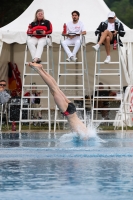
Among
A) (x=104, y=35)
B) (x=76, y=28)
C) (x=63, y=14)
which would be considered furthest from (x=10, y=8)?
(x=104, y=35)

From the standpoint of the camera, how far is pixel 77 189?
645 centimetres

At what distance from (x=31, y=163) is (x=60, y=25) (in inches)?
528

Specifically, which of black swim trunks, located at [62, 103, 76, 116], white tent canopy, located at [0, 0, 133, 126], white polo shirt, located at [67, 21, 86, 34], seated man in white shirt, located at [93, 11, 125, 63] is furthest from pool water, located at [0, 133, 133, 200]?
white tent canopy, located at [0, 0, 133, 126]

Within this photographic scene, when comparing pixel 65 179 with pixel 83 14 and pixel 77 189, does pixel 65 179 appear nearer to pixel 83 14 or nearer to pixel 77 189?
pixel 77 189

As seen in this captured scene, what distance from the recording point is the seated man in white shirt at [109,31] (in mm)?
18641

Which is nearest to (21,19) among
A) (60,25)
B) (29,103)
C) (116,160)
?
(60,25)

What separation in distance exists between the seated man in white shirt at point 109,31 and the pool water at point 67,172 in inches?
284

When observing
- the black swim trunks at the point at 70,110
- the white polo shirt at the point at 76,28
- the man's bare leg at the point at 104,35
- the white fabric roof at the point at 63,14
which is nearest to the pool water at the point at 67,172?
the black swim trunks at the point at 70,110

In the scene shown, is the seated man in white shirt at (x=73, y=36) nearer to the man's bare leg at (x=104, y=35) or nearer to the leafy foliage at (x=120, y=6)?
the man's bare leg at (x=104, y=35)

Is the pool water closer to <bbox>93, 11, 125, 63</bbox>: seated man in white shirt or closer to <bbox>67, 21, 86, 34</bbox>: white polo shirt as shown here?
<bbox>93, 11, 125, 63</bbox>: seated man in white shirt

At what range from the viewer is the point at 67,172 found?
7.76 meters

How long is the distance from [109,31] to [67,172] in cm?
1133

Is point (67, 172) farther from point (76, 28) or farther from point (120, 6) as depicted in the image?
point (120, 6)

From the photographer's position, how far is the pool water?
6203mm
